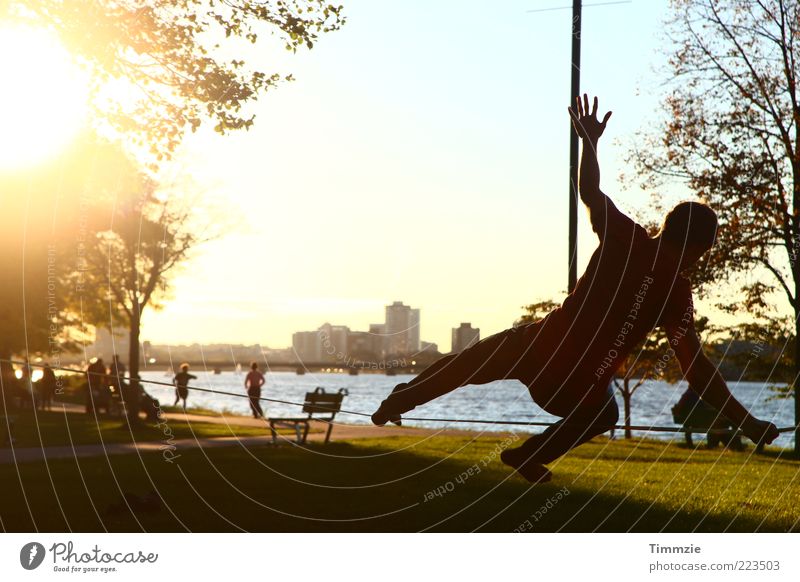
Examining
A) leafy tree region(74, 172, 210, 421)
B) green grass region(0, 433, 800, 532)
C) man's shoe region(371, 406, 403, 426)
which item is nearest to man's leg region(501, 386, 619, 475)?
man's shoe region(371, 406, 403, 426)

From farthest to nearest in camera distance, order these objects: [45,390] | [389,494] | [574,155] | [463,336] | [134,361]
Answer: [45,390]
[134,361]
[389,494]
[463,336]
[574,155]

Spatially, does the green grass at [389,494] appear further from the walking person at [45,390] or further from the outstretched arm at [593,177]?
the walking person at [45,390]

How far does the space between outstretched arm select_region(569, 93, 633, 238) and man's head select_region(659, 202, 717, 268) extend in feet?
0.79

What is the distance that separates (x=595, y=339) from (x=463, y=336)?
359cm

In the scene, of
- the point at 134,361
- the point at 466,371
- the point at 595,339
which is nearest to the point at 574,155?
the point at 595,339

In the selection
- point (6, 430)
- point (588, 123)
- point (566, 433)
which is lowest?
point (6, 430)

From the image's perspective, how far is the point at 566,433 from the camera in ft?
17.9

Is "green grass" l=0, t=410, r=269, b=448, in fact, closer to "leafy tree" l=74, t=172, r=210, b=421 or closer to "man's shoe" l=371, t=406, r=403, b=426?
"leafy tree" l=74, t=172, r=210, b=421

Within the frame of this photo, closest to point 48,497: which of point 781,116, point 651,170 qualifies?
point 651,170

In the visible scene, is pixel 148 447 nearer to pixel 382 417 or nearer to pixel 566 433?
pixel 382 417

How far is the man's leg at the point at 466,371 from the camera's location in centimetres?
515

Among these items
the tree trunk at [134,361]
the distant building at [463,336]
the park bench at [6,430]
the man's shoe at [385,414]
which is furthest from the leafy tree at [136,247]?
the man's shoe at [385,414]

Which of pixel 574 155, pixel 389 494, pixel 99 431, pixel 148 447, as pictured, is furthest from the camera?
pixel 99 431

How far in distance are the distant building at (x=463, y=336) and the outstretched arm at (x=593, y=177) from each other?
3.20 metres
